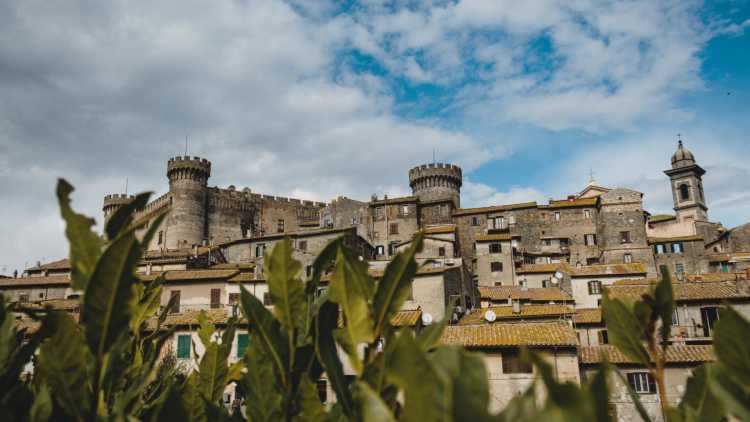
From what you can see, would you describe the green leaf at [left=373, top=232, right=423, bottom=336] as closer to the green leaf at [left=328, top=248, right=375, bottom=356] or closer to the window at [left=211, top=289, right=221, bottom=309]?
the green leaf at [left=328, top=248, right=375, bottom=356]

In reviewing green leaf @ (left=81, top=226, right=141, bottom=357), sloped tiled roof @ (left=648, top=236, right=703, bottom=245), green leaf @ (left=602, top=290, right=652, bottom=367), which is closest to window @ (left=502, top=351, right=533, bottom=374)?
green leaf @ (left=602, top=290, right=652, bottom=367)

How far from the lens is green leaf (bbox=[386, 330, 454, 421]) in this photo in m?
1.58

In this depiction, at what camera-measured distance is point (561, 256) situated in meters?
58.7

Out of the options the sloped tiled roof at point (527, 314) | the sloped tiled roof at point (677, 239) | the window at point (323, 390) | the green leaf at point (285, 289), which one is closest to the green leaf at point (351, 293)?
the green leaf at point (285, 289)

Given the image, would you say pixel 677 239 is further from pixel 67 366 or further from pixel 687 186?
pixel 67 366

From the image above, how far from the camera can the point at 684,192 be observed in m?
74.9

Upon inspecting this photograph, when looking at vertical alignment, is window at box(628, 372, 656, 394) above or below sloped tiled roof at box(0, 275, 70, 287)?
below

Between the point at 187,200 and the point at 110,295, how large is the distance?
73.1m

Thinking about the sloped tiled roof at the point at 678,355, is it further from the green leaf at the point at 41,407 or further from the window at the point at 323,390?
the green leaf at the point at 41,407

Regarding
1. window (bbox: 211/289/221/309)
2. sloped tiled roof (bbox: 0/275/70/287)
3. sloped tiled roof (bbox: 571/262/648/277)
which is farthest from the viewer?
sloped tiled roof (bbox: 0/275/70/287)

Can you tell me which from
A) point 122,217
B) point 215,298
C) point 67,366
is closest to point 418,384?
point 122,217

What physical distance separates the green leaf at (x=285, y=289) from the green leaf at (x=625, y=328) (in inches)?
62.7

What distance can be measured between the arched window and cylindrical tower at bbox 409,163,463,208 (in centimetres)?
3072

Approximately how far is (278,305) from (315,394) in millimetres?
466
